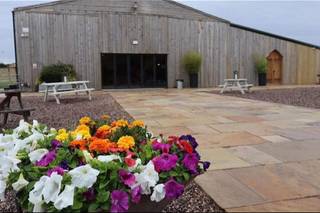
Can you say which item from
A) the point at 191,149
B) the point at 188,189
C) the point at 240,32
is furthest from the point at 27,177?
the point at 240,32

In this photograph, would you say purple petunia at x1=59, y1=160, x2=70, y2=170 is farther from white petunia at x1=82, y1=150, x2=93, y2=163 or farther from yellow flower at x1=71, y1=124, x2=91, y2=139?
yellow flower at x1=71, y1=124, x2=91, y2=139

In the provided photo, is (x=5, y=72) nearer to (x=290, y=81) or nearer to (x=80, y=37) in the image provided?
(x=80, y=37)

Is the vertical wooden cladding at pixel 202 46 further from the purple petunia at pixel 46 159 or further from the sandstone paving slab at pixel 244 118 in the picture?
the purple petunia at pixel 46 159

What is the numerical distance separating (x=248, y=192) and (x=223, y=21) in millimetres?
16883

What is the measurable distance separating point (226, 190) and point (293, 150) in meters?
1.62

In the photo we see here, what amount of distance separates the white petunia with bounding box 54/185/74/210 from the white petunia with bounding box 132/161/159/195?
353mm

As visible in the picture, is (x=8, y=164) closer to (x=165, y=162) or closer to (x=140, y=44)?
(x=165, y=162)

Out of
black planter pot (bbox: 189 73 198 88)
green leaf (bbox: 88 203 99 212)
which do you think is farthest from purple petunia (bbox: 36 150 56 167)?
black planter pot (bbox: 189 73 198 88)

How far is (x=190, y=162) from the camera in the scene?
2.17 m

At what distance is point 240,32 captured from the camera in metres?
18.7

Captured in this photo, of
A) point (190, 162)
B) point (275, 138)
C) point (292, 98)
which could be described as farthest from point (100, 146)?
point (292, 98)

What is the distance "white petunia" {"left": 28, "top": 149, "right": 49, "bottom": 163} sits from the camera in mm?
2191

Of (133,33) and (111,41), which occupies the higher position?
(133,33)

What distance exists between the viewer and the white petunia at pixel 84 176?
1.84m
